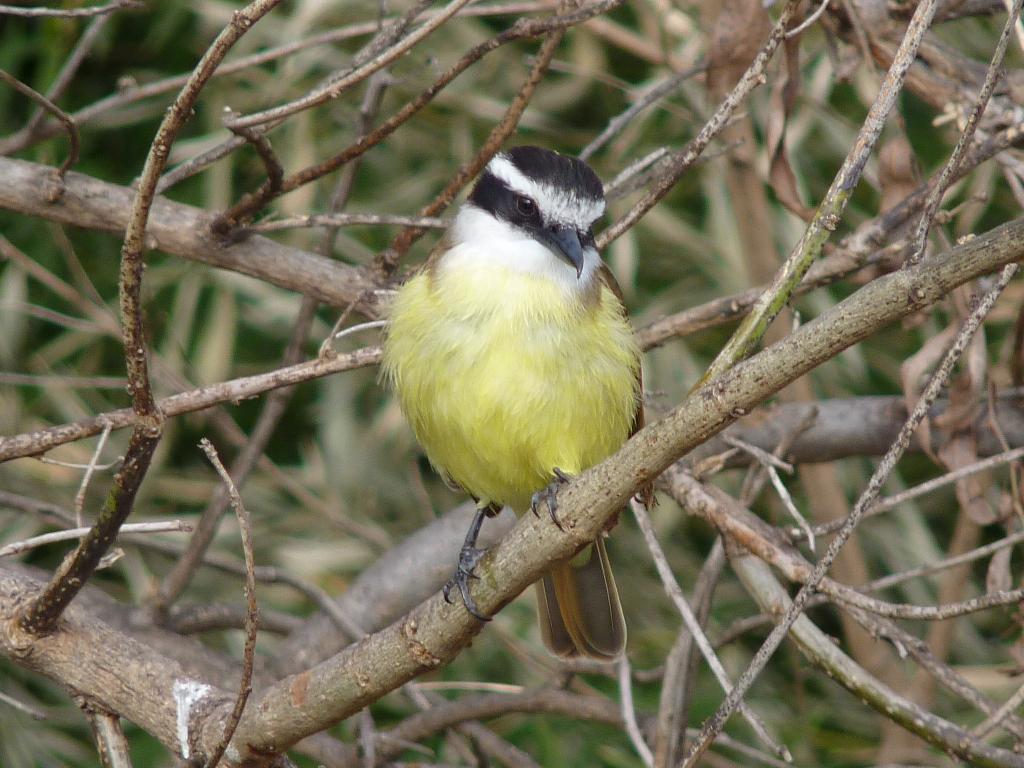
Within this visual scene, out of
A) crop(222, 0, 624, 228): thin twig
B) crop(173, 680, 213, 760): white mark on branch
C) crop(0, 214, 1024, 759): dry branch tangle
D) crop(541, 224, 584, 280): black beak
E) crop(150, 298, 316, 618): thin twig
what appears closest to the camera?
crop(0, 214, 1024, 759): dry branch tangle

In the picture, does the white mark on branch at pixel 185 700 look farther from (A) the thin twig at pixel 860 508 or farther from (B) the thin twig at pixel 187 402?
(A) the thin twig at pixel 860 508

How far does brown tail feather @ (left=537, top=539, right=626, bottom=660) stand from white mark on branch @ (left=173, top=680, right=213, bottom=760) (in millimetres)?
867

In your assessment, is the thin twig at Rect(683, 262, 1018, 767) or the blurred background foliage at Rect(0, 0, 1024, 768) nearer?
the thin twig at Rect(683, 262, 1018, 767)

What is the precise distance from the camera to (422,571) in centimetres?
287

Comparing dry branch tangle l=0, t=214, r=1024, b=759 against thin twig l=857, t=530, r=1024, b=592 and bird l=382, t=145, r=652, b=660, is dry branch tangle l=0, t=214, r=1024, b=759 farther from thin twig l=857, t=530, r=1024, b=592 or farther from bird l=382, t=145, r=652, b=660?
thin twig l=857, t=530, r=1024, b=592

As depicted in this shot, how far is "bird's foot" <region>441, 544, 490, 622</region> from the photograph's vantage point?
5.89 ft

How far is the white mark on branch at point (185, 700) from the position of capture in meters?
1.85

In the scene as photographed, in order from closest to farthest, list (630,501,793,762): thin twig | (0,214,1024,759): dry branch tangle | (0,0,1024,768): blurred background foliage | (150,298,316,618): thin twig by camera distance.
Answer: (0,214,1024,759): dry branch tangle
(630,501,793,762): thin twig
(150,298,316,618): thin twig
(0,0,1024,768): blurred background foliage

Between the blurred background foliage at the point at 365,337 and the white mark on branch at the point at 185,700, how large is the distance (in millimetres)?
1635

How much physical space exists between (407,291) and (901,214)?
35.5 inches

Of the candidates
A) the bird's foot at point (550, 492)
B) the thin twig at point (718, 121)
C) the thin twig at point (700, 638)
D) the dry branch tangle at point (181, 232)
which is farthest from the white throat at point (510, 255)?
the thin twig at point (700, 638)

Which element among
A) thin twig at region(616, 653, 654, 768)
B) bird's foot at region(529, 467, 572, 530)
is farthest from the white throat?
thin twig at region(616, 653, 654, 768)

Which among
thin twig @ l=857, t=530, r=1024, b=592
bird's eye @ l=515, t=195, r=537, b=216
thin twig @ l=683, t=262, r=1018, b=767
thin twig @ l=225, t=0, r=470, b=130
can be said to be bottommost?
thin twig @ l=683, t=262, r=1018, b=767

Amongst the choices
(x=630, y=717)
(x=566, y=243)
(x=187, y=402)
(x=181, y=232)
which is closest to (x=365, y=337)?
(x=181, y=232)
